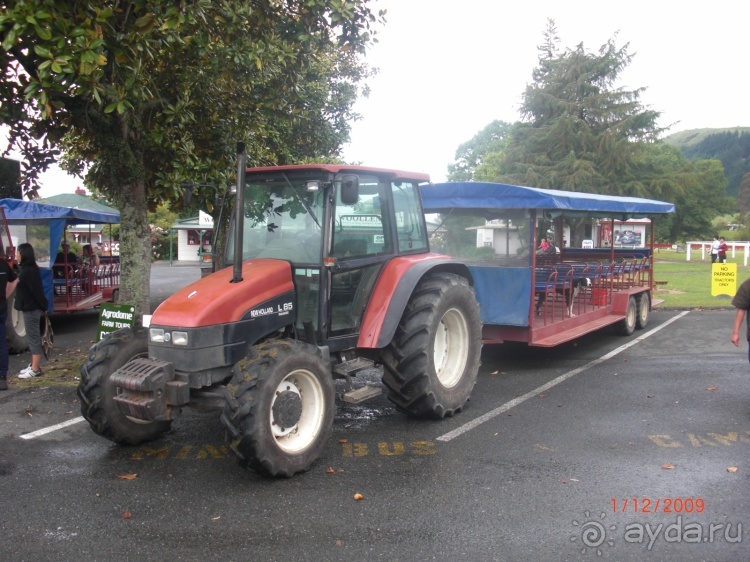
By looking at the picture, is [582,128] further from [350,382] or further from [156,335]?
[156,335]

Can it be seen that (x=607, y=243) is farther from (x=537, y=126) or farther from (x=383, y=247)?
(x=537, y=126)

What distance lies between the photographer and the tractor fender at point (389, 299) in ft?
19.0

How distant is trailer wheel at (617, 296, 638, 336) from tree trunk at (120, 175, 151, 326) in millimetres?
7509

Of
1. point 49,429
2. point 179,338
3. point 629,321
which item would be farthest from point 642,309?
point 49,429

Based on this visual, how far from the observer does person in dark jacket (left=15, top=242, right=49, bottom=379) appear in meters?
8.26

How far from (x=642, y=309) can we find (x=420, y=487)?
340 inches

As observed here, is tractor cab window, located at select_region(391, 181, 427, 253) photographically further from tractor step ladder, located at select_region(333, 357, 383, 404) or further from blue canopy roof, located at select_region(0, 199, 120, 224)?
A: blue canopy roof, located at select_region(0, 199, 120, 224)

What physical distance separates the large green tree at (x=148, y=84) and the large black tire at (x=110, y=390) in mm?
2202

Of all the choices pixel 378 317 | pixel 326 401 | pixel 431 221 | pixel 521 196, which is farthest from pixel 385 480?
pixel 431 221

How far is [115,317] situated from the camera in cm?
819

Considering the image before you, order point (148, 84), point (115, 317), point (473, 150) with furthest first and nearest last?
1. point (473, 150)
2. point (148, 84)
3. point (115, 317)

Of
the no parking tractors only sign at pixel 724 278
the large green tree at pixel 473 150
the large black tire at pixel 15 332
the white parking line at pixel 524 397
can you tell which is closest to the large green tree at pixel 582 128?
the no parking tractors only sign at pixel 724 278
